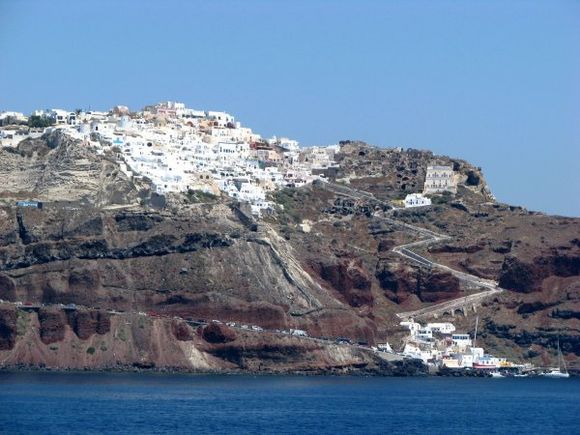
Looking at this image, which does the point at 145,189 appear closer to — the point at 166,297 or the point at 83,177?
the point at 83,177

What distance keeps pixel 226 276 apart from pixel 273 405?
1254 inches

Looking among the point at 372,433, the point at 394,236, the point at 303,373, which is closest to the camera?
the point at 372,433

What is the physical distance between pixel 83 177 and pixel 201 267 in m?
18.6

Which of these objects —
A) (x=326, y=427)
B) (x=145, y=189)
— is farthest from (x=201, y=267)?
(x=326, y=427)

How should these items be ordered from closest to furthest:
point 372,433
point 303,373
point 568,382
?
point 372,433, point 303,373, point 568,382

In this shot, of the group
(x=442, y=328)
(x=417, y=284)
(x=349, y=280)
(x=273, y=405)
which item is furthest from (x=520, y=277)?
(x=273, y=405)

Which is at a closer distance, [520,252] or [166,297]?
[166,297]

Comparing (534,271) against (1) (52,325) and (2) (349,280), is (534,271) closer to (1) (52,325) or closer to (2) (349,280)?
(2) (349,280)

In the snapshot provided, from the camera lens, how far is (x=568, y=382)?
150500mm

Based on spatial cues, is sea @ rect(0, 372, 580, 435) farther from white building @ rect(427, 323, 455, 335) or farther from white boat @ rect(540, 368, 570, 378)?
white building @ rect(427, 323, 455, 335)

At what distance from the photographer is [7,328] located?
13288 cm

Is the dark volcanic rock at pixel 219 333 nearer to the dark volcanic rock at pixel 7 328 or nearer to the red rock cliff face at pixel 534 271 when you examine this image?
the dark volcanic rock at pixel 7 328

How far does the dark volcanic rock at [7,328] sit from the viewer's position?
132875mm

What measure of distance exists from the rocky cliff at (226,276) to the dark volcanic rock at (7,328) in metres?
0.15
